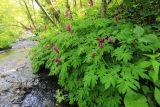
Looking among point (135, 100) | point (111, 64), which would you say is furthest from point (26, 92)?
point (135, 100)

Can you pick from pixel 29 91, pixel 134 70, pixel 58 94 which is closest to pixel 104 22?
pixel 134 70

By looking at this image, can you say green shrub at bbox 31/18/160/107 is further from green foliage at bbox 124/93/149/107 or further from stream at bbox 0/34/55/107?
stream at bbox 0/34/55/107

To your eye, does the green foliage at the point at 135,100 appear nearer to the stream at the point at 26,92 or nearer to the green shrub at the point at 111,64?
the green shrub at the point at 111,64

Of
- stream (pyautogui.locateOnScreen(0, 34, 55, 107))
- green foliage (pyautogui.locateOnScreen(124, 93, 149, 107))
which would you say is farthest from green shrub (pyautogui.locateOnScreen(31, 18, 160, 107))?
stream (pyautogui.locateOnScreen(0, 34, 55, 107))

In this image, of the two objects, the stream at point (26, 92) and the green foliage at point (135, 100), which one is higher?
the green foliage at point (135, 100)

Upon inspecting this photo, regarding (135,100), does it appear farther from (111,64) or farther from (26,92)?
(26,92)

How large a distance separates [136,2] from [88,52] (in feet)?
6.56

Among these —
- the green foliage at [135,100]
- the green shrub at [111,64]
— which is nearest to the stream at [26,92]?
the green shrub at [111,64]

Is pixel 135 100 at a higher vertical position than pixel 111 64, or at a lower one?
lower

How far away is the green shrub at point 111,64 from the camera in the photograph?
2855mm

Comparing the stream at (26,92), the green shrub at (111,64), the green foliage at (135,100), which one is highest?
the green shrub at (111,64)

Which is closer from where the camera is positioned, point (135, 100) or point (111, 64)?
point (135, 100)

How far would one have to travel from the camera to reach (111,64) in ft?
10.8

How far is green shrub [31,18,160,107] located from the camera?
112 inches
